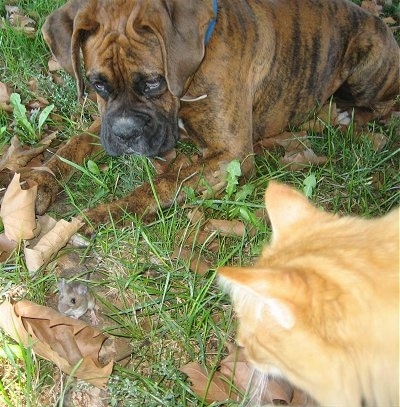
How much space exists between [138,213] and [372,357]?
68.5 inches

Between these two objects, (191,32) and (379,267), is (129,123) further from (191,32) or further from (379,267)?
(379,267)

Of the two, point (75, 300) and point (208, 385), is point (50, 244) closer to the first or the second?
point (75, 300)

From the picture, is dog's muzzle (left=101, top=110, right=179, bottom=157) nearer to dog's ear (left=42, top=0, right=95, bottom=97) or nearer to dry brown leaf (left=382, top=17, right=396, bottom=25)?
dog's ear (left=42, top=0, right=95, bottom=97)

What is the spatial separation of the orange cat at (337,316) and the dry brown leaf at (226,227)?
1285 mm

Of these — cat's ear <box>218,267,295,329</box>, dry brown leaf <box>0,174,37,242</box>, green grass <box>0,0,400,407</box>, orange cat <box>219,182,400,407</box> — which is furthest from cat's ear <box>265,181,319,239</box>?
dry brown leaf <box>0,174,37,242</box>

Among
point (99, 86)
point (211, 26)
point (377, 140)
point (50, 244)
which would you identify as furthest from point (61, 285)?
point (377, 140)

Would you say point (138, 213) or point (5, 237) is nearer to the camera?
point (5, 237)

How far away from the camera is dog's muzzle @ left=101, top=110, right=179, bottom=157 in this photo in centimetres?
304

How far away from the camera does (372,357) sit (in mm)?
1405

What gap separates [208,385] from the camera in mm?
2209

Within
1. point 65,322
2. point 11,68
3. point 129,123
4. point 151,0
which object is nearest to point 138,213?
point 129,123

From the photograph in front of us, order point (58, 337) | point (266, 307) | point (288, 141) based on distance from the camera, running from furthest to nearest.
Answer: point (288, 141) → point (58, 337) → point (266, 307)

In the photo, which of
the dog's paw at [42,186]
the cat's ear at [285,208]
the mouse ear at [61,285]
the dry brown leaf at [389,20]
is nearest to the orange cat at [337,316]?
the cat's ear at [285,208]

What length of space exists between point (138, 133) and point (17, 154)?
70 centimetres
